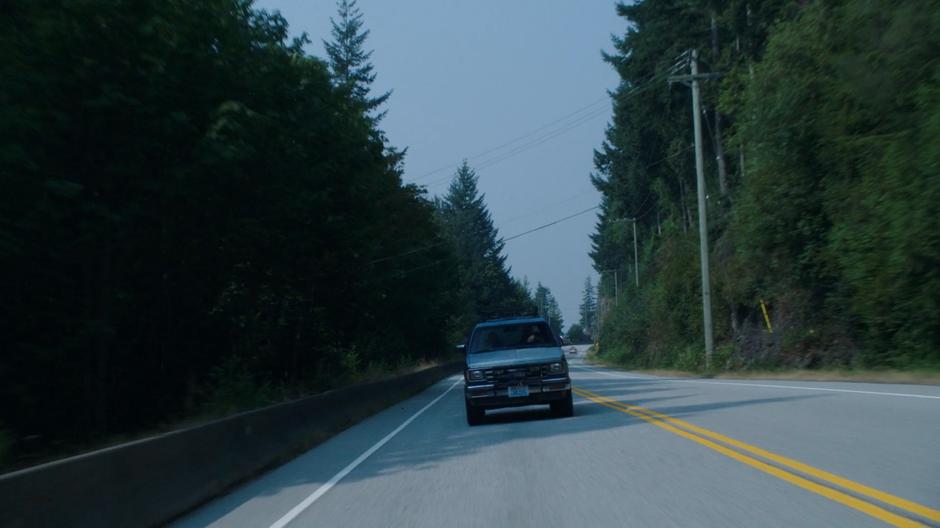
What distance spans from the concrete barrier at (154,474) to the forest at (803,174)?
1783 cm

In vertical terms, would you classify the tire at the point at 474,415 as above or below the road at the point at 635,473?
above

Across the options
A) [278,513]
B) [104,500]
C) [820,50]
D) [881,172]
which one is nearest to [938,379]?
[881,172]

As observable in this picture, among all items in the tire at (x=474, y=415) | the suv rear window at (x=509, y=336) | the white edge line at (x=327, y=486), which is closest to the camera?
the white edge line at (x=327, y=486)

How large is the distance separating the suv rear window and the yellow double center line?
4.11 metres

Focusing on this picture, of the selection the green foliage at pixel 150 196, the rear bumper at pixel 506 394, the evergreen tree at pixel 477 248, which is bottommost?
the rear bumper at pixel 506 394

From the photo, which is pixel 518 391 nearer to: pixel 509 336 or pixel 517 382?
pixel 517 382

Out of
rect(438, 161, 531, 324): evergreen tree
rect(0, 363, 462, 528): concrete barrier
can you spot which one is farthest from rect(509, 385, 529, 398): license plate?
rect(438, 161, 531, 324): evergreen tree

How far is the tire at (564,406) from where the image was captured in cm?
1593

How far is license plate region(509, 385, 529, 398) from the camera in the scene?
612 inches

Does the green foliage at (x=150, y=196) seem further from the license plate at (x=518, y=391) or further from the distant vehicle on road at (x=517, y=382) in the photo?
the license plate at (x=518, y=391)

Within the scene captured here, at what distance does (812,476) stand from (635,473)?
1.76 metres

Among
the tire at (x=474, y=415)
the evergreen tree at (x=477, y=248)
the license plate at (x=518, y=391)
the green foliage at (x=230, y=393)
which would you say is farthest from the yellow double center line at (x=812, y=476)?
the evergreen tree at (x=477, y=248)

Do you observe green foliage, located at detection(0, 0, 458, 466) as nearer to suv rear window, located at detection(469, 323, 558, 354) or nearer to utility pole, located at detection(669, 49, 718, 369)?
suv rear window, located at detection(469, 323, 558, 354)

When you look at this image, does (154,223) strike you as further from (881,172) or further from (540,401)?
(881,172)
